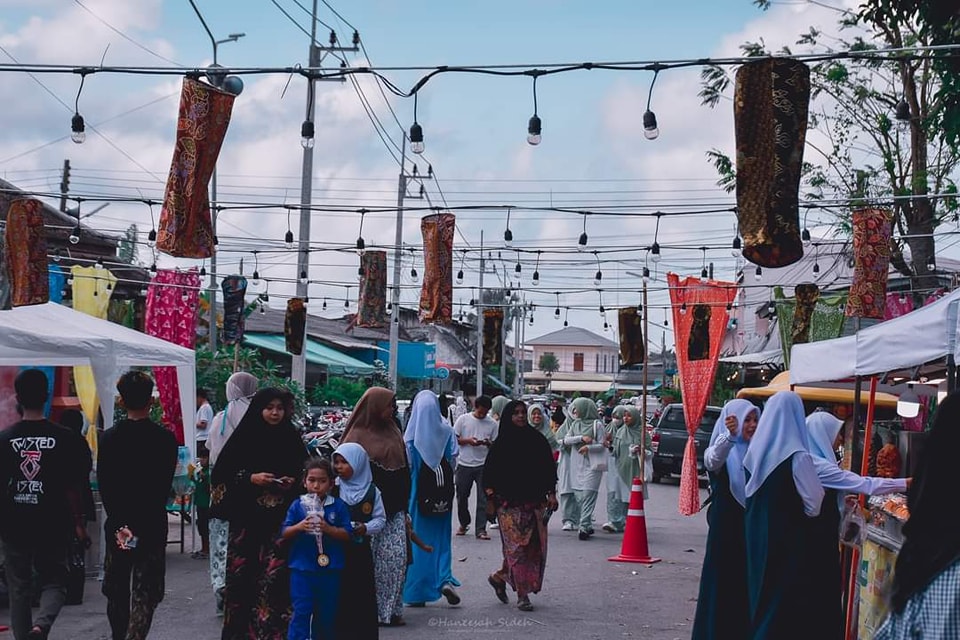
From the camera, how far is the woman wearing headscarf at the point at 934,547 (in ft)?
10.1

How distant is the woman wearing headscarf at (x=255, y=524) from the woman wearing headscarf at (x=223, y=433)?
1813 mm

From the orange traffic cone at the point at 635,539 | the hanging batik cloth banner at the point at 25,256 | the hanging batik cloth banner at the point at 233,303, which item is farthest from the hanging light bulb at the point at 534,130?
the hanging batik cloth banner at the point at 233,303

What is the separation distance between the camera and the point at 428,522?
434 inches

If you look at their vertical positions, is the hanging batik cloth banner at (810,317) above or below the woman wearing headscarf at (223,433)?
above

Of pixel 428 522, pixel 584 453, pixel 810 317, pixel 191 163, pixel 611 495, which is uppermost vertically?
pixel 191 163

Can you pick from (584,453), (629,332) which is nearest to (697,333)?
(584,453)

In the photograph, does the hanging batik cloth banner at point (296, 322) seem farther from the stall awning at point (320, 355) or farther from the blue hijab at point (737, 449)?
the blue hijab at point (737, 449)

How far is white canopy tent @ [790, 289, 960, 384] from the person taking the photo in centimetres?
775

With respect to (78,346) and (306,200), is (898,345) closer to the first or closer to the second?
(78,346)

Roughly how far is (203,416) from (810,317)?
12375 millimetres

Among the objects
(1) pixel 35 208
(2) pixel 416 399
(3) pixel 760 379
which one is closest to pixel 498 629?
(2) pixel 416 399

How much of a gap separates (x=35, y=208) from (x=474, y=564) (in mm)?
8097

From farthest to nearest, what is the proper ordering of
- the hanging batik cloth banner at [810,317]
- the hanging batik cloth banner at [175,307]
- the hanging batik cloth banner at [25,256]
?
the hanging batik cloth banner at [175,307] → the hanging batik cloth banner at [810,317] → the hanging batik cloth banner at [25,256]

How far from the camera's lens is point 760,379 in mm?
45344
